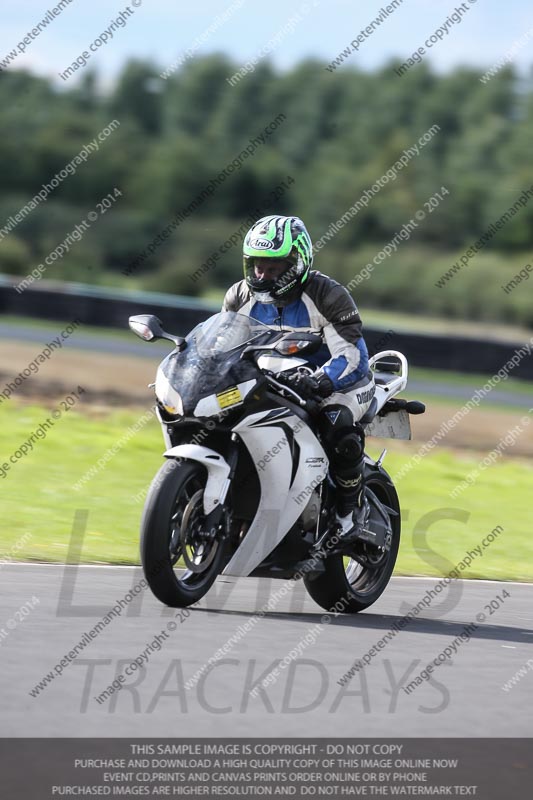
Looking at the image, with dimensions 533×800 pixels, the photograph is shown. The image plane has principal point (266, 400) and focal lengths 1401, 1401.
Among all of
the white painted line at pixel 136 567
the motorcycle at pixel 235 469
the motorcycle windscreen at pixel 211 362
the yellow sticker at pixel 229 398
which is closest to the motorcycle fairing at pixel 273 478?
the motorcycle at pixel 235 469

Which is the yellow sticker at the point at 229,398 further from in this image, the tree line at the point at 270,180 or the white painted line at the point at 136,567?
the tree line at the point at 270,180

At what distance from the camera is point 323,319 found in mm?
6969

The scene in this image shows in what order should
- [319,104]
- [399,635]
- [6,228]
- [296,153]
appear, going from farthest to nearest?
1. [319,104]
2. [296,153]
3. [6,228]
4. [399,635]

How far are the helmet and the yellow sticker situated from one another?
723 mm

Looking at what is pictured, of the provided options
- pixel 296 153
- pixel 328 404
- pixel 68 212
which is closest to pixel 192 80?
pixel 296 153

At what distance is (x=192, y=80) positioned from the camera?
214 feet

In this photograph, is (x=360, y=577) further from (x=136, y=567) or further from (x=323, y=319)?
(x=323, y=319)

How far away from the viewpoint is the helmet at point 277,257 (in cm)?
677

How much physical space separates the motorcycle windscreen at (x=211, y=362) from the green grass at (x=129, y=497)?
2070mm

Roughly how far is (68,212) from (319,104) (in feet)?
82.1

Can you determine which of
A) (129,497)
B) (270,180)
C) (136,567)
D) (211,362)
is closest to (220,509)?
(211,362)

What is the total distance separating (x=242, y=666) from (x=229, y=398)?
137 cm
